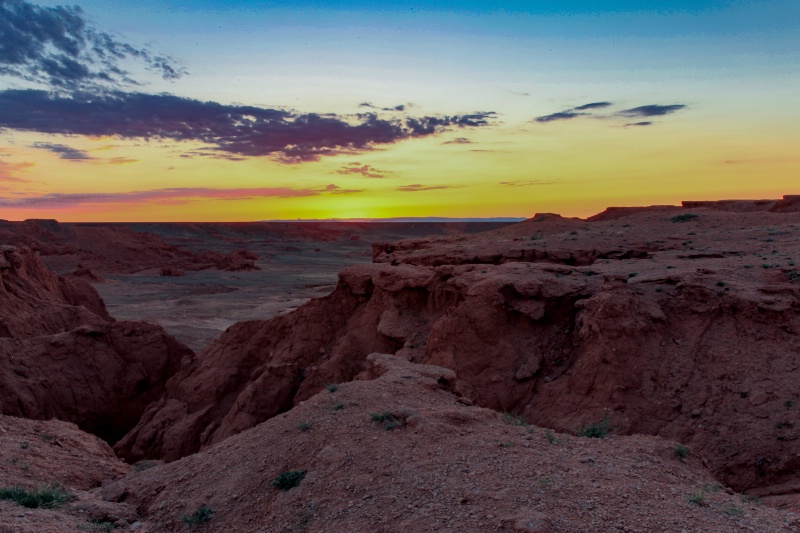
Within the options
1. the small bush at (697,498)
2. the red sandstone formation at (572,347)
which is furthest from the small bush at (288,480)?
the red sandstone formation at (572,347)

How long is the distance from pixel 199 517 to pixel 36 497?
1778mm

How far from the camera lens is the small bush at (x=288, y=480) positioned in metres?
6.57

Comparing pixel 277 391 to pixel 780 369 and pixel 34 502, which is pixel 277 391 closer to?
pixel 34 502

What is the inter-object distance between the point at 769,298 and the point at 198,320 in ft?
86.5

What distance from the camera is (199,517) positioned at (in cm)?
645

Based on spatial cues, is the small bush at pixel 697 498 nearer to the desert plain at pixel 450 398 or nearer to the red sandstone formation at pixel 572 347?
the desert plain at pixel 450 398

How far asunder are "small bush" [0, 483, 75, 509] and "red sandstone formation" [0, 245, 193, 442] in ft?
23.9

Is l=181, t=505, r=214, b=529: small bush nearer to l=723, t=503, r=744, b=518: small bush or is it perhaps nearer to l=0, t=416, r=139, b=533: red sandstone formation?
l=0, t=416, r=139, b=533: red sandstone formation

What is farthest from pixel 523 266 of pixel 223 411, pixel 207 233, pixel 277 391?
pixel 207 233

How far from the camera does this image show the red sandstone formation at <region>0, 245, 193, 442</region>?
1450cm

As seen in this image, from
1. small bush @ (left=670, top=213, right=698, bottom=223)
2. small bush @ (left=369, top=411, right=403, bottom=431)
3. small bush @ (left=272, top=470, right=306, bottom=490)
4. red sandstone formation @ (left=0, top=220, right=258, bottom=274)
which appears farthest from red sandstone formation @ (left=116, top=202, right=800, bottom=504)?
red sandstone formation @ (left=0, top=220, right=258, bottom=274)

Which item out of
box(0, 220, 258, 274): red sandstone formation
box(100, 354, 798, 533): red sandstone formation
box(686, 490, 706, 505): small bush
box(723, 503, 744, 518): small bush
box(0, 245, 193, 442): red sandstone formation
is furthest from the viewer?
box(0, 220, 258, 274): red sandstone formation

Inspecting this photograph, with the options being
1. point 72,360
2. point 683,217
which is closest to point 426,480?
point 72,360

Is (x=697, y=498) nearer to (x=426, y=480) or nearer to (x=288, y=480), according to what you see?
(x=426, y=480)
